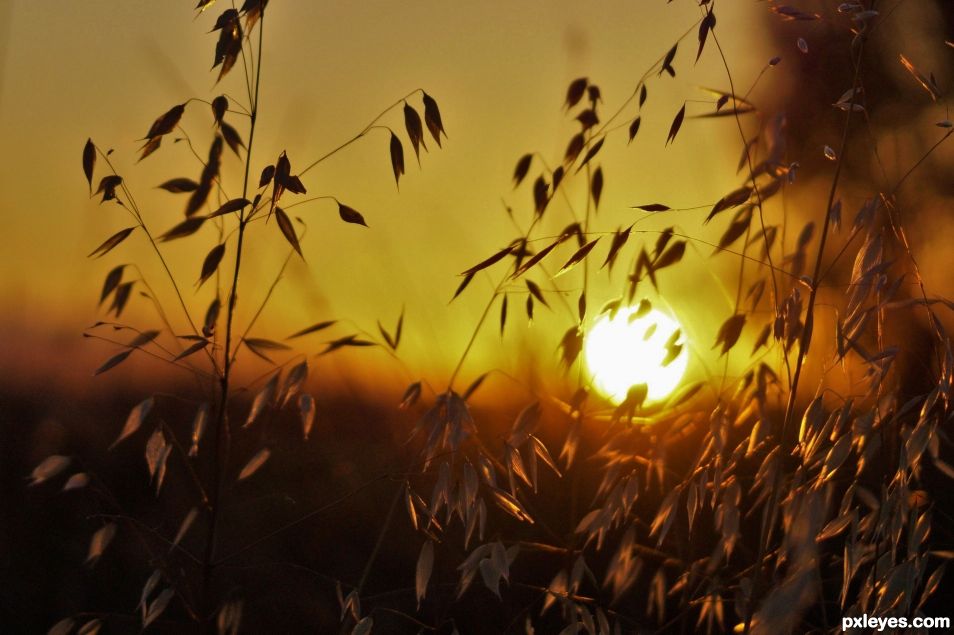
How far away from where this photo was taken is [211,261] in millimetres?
1278

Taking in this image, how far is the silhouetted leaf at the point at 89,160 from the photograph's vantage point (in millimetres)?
1263

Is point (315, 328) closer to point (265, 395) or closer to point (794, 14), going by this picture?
point (265, 395)

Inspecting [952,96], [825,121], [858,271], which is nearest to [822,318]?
[858,271]

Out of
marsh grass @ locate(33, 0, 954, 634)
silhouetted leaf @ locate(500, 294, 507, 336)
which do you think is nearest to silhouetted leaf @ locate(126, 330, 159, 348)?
marsh grass @ locate(33, 0, 954, 634)

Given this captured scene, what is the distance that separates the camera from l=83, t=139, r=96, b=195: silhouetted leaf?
4.14 ft

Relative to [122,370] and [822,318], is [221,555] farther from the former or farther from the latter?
[822,318]

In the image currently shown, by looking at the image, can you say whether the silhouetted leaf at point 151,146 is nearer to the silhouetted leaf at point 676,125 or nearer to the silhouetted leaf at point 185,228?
the silhouetted leaf at point 185,228

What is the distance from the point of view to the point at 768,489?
53.5 inches

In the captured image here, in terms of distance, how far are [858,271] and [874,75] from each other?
269cm

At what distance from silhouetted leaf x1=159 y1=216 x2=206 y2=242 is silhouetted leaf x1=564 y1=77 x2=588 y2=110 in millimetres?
718

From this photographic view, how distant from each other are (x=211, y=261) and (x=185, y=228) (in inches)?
2.4

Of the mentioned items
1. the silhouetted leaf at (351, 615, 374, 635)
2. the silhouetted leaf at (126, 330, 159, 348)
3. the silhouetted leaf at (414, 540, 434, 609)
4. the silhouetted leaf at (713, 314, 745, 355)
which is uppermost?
the silhouetted leaf at (126, 330, 159, 348)

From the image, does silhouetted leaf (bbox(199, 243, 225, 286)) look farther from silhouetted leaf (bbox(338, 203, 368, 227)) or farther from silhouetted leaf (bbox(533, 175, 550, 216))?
silhouetted leaf (bbox(533, 175, 550, 216))

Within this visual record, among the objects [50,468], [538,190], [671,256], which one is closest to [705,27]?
[671,256]
